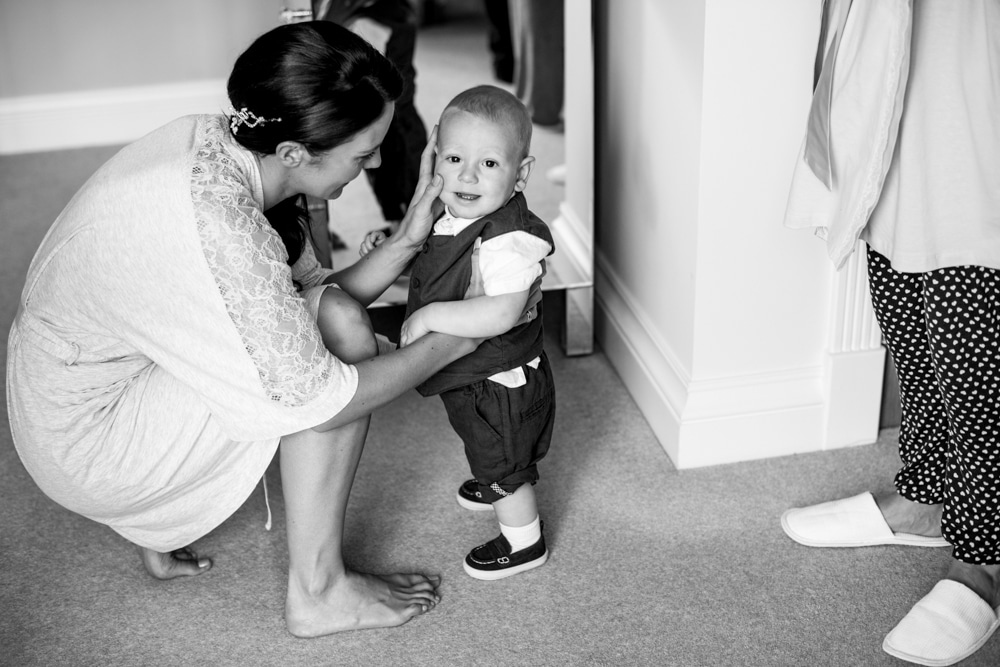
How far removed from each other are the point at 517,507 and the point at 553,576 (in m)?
0.13

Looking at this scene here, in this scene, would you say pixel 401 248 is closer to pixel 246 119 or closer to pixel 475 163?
pixel 475 163

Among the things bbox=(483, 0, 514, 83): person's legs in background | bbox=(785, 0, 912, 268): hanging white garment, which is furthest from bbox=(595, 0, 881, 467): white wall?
bbox=(483, 0, 514, 83): person's legs in background

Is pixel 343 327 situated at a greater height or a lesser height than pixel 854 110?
lesser

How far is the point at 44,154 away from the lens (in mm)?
3715

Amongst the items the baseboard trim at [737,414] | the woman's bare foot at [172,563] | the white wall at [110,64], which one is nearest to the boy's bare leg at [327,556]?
the woman's bare foot at [172,563]

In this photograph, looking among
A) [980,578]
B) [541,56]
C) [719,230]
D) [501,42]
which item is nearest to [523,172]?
[719,230]

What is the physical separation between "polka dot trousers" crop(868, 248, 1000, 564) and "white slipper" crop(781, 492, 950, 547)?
91mm

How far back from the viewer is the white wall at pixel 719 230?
66.7 inches

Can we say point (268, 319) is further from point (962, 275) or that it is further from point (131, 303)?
point (962, 275)

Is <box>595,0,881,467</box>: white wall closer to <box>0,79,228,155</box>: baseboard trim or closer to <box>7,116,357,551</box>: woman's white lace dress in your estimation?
<box>7,116,357,551</box>: woman's white lace dress

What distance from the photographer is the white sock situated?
1.67 meters

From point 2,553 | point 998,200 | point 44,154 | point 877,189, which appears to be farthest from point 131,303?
point 44,154

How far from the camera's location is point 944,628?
4.88ft

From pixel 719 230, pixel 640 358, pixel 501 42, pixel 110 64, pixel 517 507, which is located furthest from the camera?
pixel 110 64
